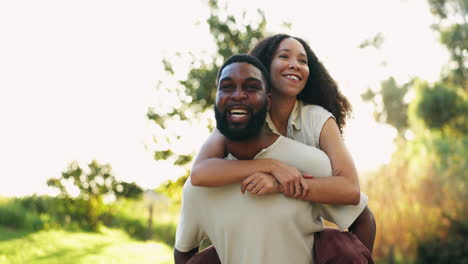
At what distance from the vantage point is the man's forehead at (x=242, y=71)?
289 centimetres

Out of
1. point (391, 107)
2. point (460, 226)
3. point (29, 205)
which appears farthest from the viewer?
point (391, 107)

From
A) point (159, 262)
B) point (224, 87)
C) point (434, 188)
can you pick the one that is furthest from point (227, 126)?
point (434, 188)

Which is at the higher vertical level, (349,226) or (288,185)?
(288,185)

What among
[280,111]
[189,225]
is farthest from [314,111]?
[189,225]

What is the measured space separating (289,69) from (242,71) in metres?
0.71

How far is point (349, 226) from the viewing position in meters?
3.19

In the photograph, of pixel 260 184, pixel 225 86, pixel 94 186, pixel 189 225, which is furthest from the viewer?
pixel 94 186

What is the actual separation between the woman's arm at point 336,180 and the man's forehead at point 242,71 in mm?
614

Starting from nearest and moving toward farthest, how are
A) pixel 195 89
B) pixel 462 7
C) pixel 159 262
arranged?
pixel 159 262 → pixel 195 89 → pixel 462 7

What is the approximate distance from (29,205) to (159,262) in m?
7.86

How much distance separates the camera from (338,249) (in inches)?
113

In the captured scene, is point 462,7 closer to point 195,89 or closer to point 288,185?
point 195,89

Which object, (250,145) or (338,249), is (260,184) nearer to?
(250,145)

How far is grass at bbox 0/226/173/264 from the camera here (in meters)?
10.1
